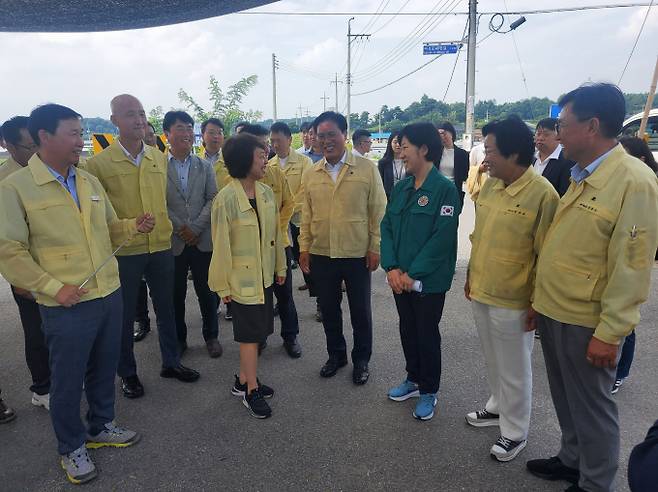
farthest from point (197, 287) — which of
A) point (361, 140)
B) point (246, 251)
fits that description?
point (361, 140)

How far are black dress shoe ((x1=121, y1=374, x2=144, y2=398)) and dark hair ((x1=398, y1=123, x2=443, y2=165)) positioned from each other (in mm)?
2602

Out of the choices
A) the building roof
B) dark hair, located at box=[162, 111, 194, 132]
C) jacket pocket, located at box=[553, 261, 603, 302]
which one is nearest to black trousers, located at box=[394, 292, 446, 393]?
jacket pocket, located at box=[553, 261, 603, 302]

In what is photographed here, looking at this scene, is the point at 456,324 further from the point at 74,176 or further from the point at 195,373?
the point at 74,176

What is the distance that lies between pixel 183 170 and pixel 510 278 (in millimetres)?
2710

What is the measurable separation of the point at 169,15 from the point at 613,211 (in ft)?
14.1

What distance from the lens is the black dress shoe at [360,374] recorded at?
323 cm

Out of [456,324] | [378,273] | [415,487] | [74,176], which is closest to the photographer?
[415,487]

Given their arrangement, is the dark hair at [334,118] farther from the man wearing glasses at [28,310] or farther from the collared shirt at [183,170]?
the man wearing glasses at [28,310]

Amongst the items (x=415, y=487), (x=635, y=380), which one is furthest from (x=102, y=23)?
(x=635, y=380)

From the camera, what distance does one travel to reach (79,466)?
2312 mm

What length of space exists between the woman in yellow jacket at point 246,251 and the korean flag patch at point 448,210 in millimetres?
1164

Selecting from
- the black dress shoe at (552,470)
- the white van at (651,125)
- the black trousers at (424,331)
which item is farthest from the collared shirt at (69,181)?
the white van at (651,125)

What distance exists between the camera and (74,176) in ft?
7.76

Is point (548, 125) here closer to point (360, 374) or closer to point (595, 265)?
point (595, 265)
